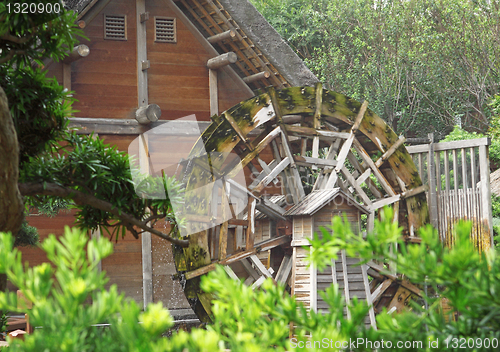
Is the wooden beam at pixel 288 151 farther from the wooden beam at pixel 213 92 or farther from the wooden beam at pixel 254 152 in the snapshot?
Answer: the wooden beam at pixel 213 92

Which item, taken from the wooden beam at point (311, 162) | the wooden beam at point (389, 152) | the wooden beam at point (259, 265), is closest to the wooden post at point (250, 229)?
the wooden beam at point (259, 265)

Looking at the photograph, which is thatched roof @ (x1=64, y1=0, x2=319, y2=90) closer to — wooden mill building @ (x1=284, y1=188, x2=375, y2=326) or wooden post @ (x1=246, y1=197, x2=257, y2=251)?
wooden mill building @ (x1=284, y1=188, x2=375, y2=326)

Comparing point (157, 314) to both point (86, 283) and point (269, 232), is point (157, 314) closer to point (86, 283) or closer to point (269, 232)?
point (86, 283)

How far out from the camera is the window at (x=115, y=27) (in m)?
6.74

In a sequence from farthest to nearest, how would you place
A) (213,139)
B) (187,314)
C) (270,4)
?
1. (270,4)
2. (187,314)
3. (213,139)

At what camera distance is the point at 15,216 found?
6.73ft

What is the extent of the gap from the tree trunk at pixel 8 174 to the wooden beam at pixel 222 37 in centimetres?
516

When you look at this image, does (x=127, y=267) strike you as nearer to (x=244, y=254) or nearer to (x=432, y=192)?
(x=244, y=254)

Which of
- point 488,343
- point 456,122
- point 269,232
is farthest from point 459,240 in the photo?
point 456,122

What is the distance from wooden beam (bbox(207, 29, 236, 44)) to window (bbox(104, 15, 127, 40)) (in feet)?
A: 3.68

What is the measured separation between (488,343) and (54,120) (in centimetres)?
212

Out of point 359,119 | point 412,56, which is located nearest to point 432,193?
point 359,119

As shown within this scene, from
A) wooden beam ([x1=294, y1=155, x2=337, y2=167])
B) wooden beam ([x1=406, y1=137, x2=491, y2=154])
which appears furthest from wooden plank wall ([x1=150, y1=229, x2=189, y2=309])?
wooden beam ([x1=406, y1=137, x2=491, y2=154])

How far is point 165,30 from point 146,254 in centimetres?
297
